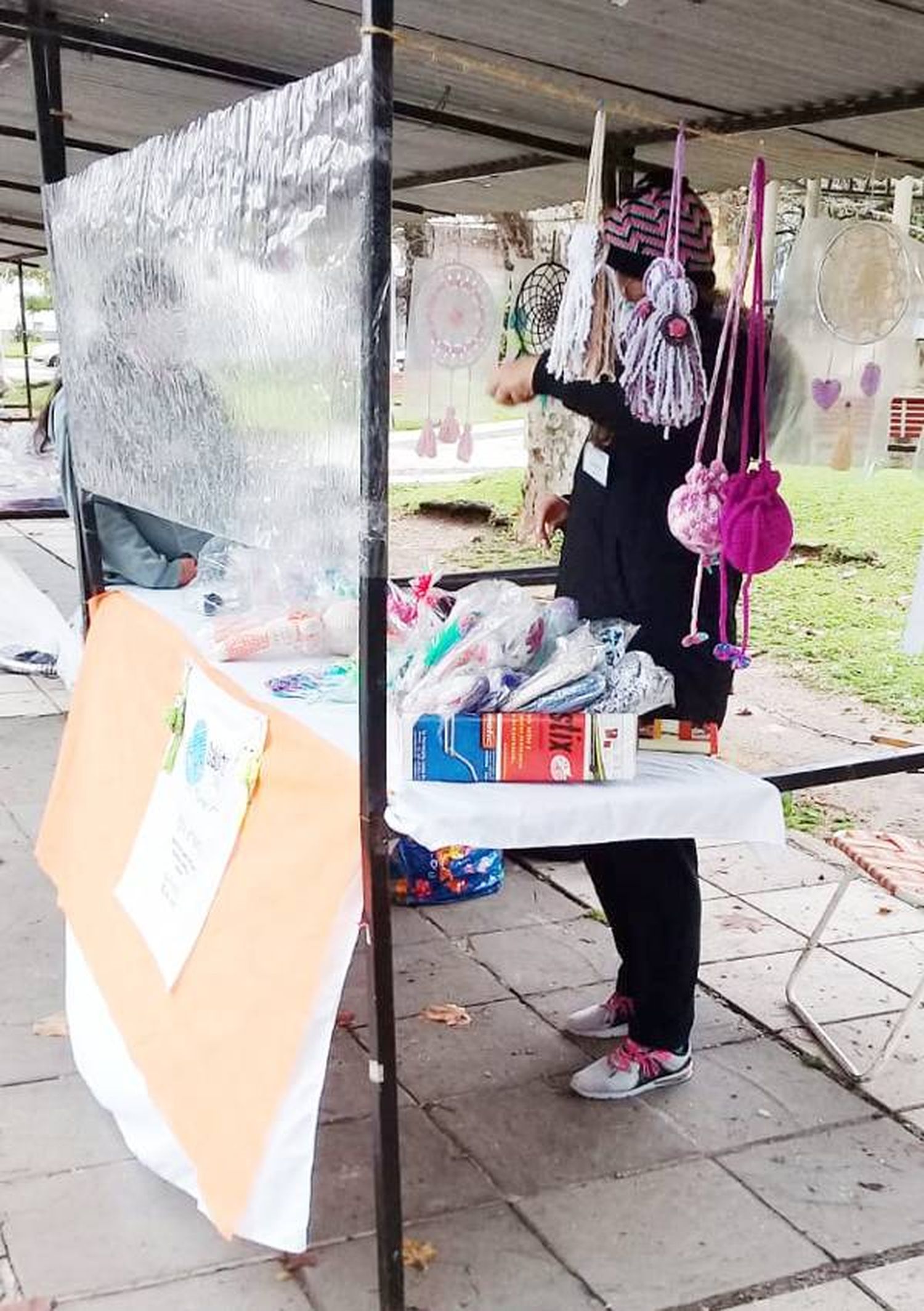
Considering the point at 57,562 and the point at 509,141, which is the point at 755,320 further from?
the point at 57,562

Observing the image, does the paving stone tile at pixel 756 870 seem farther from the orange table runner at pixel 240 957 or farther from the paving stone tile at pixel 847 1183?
the orange table runner at pixel 240 957

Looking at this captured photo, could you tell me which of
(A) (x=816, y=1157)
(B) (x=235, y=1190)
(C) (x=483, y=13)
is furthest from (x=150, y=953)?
(C) (x=483, y=13)

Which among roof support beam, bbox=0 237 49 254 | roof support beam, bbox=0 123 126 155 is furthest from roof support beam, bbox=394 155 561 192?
roof support beam, bbox=0 237 49 254

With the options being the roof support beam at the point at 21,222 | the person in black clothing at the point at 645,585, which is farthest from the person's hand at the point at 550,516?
Answer: the roof support beam at the point at 21,222

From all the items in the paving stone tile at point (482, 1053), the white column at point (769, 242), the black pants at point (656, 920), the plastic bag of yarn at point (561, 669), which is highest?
the white column at point (769, 242)

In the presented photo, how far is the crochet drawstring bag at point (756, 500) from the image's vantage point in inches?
99.7

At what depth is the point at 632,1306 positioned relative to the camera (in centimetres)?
239

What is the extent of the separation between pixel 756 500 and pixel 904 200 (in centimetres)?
217

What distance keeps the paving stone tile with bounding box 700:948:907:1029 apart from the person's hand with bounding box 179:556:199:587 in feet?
6.00

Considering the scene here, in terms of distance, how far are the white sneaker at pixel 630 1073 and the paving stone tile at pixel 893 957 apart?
0.92 metres

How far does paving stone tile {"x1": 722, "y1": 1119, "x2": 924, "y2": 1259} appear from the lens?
2623 mm

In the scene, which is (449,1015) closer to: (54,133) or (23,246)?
(54,133)

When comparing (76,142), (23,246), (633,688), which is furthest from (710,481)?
(23,246)

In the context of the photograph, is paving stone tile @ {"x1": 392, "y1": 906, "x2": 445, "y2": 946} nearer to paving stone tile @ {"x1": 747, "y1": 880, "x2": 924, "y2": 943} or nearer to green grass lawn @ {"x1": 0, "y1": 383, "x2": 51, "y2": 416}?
paving stone tile @ {"x1": 747, "y1": 880, "x2": 924, "y2": 943}
